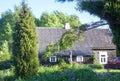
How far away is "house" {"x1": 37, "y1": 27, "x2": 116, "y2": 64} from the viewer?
160ft

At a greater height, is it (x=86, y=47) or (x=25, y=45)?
(x=25, y=45)

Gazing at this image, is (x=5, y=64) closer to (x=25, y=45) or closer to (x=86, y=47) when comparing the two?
(x=86, y=47)

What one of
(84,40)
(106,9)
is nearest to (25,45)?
(106,9)

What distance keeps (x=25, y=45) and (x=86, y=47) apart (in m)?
30.9

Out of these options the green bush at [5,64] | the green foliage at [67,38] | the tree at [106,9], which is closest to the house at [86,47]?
the green bush at [5,64]

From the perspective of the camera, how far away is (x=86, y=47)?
167 feet

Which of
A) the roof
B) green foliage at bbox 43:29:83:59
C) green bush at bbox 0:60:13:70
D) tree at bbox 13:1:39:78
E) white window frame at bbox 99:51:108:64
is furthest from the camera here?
white window frame at bbox 99:51:108:64

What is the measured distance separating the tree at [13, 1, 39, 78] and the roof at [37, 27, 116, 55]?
27937 mm

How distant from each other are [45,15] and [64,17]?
27.4ft

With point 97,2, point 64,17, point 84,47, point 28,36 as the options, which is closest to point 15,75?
point 28,36

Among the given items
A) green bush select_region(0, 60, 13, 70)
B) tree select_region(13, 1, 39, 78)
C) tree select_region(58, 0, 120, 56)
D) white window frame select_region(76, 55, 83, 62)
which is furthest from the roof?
tree select_region(58, 0, 120, 56)

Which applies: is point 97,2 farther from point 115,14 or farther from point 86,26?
point 86,26

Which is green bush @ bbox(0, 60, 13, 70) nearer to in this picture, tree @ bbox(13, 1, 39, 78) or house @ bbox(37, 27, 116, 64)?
house @ bbox(37, 27, 116, 64)

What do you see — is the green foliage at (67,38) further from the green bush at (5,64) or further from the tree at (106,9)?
the green bush at (5,64)
